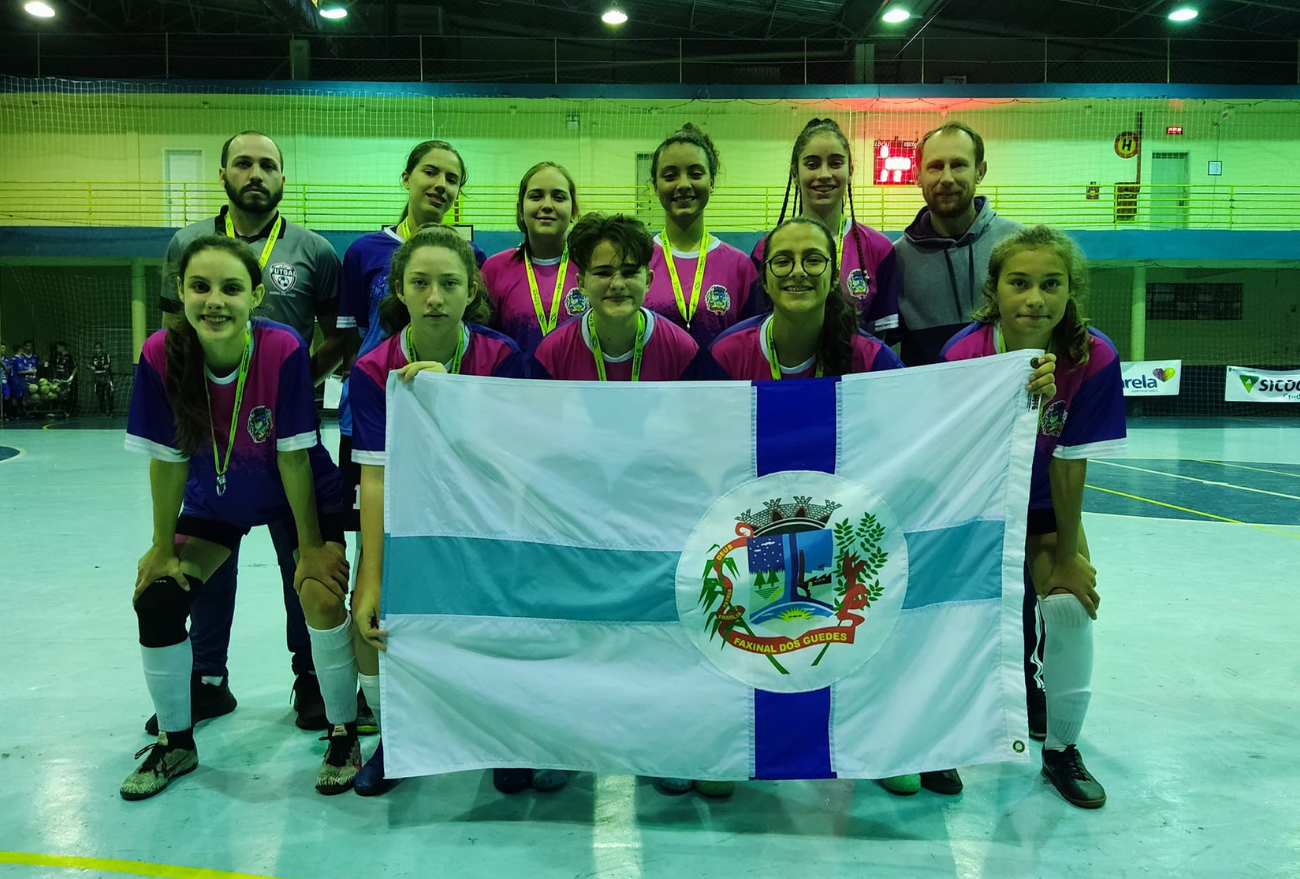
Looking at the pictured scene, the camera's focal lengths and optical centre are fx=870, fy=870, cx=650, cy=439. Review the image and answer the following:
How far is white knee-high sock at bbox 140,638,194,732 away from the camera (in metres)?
2.59

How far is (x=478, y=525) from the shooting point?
2436 millimetres

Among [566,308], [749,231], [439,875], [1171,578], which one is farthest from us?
[749,231]

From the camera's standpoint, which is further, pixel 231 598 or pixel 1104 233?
pixel 1104 233

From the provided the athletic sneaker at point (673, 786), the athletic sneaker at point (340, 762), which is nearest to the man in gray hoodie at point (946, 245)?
the athletic sneaker at point (673, 786)

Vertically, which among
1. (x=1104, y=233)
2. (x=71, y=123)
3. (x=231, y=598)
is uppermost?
(x=71, y=123)

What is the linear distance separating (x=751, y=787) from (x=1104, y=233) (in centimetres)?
1701

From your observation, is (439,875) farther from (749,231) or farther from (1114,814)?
(749,231)

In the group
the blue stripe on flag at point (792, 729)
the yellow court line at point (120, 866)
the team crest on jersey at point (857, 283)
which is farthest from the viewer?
the team crest on jersey at point (857, 283)

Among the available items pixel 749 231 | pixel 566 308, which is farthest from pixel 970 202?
pixel 749 231

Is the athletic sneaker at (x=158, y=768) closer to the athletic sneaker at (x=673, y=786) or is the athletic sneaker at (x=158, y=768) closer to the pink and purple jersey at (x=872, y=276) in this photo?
the athletic sneaker at (x=673, y=786)

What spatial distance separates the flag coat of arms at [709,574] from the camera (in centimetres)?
235

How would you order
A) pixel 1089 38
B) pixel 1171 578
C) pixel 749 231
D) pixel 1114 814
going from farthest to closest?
1. pixel 1089 38
2. pixel 749 231
3. pixel 1171 578
4. pixel 1114 814

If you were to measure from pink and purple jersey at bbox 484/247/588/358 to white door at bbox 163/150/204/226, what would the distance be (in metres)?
17.6

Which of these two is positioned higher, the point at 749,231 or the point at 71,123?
the point at 71,123
